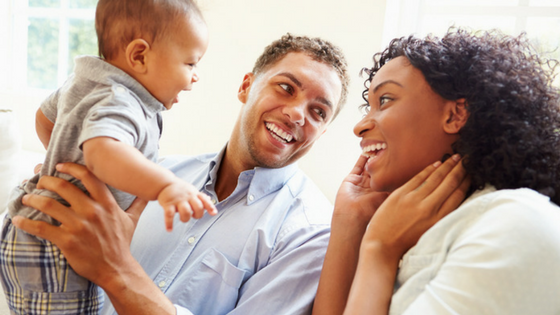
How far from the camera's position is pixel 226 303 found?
4.58ft

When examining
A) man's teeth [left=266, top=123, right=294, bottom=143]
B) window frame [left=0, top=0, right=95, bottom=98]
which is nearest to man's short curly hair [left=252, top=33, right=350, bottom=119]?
man's teeth [left=266, top=123, right=294, bottom=143]

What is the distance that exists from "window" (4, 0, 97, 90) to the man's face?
124 inches

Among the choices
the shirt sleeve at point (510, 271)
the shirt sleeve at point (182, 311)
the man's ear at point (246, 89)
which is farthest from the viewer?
the man's ear at point (246, 89)

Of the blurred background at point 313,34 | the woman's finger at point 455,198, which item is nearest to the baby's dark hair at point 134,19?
the woman's finger at point 455,198

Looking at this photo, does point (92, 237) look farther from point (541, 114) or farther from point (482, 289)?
point (541, 114)

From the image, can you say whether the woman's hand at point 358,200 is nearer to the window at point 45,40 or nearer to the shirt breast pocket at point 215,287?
the shirt breast pocket at point 215,287

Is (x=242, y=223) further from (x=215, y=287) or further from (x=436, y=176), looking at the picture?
(x=436, y=176)

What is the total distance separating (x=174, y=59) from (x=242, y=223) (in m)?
0.59

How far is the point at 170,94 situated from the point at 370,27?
1.65 meters

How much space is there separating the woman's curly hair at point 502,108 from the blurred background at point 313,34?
1389 millimetres

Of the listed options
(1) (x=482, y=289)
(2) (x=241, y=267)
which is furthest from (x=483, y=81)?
(2) (x=241, y=267)

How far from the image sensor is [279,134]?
5.49 ft

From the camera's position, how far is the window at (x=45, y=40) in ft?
14.3

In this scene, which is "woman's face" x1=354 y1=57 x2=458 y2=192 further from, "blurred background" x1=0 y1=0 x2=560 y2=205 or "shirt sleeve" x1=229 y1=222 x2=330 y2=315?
"blurred background" x1=0 y1=0 x2=560 y2=205
